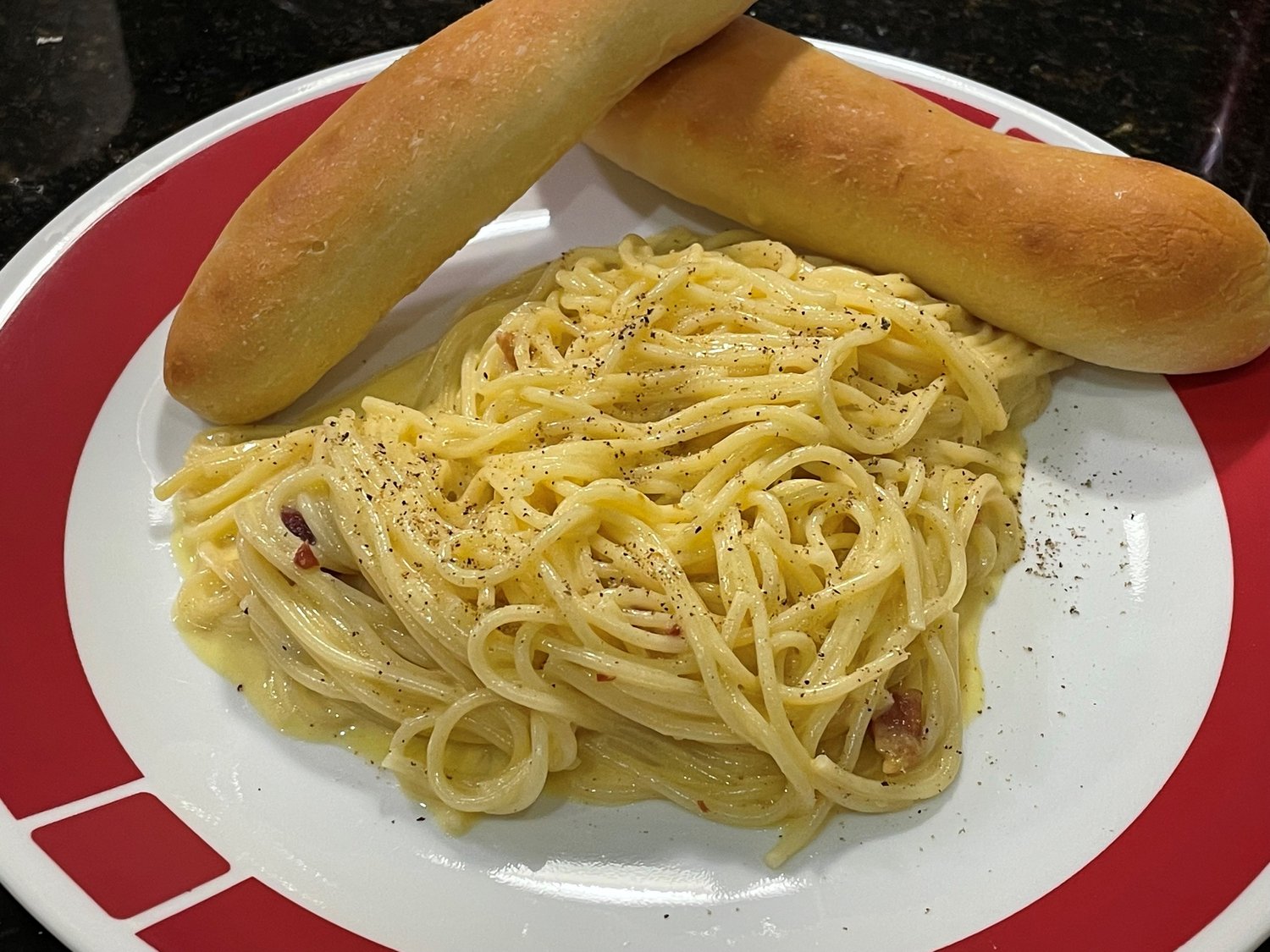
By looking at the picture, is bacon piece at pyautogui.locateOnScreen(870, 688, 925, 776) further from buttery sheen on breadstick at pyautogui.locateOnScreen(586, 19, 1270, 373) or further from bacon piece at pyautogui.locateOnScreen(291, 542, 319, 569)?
bacon piece at pyautogui.locateOnScreen(291, 542, 319, 569)

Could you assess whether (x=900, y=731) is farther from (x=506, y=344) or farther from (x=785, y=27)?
(x=785, y=27)

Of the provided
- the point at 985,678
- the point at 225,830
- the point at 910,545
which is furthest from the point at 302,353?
the point at 985,678

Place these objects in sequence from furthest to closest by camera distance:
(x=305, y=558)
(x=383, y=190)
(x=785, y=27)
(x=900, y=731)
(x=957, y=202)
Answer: (x=785, y=27) → (x=957, y=202) → (x=383, y=190) → (x=305, y=558) → (x=900, y=731)

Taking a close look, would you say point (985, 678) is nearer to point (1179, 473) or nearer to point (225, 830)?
point (1179, 473)

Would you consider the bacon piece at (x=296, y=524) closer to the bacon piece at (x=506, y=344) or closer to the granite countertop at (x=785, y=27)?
the bacon piece at (x=506, y=344)

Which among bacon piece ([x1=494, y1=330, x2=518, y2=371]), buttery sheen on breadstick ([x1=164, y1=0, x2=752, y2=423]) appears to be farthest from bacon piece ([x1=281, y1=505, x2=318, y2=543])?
bacon piece ([x1=494, y1=330, x2=518, y2=371])

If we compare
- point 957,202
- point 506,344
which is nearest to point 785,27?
point 957,202
